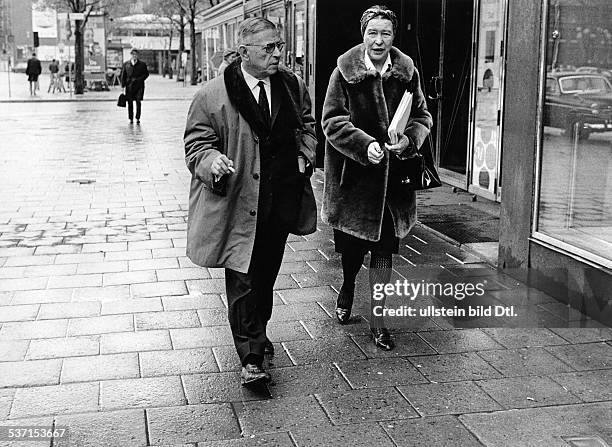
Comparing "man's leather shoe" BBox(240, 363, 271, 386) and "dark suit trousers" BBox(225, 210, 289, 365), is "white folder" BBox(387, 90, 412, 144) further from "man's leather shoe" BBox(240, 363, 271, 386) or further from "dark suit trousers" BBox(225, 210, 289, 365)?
"man's leather shoe" BBox(240, 363, 271, 386)

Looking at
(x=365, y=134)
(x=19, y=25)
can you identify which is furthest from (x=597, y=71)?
(x=19, y=25)

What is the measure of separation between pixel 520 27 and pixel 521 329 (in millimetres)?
2439

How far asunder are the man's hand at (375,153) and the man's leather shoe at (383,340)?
1.01m

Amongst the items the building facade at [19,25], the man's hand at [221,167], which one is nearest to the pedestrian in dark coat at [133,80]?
the man's hand at [221,167]

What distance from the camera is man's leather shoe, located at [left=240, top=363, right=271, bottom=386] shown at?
4.63m

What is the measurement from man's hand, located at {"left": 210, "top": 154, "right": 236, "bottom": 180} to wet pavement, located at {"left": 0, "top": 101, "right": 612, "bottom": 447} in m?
1.12

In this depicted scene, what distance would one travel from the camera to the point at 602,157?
6449 mm

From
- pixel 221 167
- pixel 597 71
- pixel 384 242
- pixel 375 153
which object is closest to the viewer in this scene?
pixel 221 167

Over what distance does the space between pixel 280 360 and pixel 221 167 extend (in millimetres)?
1295

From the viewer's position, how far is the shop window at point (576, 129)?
6.39 meters

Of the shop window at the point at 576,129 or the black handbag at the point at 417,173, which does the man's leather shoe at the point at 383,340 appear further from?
the shop window at the point at 576,129

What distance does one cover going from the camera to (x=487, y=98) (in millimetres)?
10766

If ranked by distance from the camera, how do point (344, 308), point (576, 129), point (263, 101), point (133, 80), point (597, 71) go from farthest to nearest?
point (133, 80)
point (576, 129)
point (597, 71)
point (344, 308)
point (263, 101)

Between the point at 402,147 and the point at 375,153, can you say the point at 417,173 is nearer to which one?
the point at 402,147
